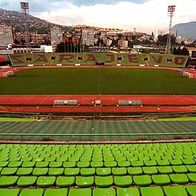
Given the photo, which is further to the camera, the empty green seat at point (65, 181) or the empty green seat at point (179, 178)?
the empty green seat at point (179, 178)

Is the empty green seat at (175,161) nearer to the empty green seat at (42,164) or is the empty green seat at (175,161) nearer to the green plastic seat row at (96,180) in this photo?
the green plastic seat row at (96,180)

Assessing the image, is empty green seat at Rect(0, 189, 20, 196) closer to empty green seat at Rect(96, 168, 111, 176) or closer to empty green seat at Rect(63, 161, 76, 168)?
A: empty green seat at Rect(63, 161, 76, 168)

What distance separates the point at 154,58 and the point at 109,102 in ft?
176

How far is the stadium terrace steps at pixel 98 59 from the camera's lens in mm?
82000

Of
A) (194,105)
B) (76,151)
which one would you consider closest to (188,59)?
Answer: (194,105)

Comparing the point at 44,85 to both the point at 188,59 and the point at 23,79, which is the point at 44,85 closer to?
the point at 23,79

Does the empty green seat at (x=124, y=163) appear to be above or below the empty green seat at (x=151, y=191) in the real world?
below

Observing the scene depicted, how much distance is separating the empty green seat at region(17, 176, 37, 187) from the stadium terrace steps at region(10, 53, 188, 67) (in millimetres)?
74133

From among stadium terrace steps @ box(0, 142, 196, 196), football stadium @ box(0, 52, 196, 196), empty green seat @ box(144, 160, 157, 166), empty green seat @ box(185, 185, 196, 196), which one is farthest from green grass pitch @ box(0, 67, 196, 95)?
empty green seat @ box(185, 185, 196, 196)

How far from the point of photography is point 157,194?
8.25 metres

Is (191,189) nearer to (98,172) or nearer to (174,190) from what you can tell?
(174,190)

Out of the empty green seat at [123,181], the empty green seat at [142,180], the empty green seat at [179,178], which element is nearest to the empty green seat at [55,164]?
the empty green seat at [123,181]

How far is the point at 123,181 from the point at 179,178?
2.41m

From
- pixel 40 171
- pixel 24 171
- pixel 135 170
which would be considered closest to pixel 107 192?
pixel 135 170
